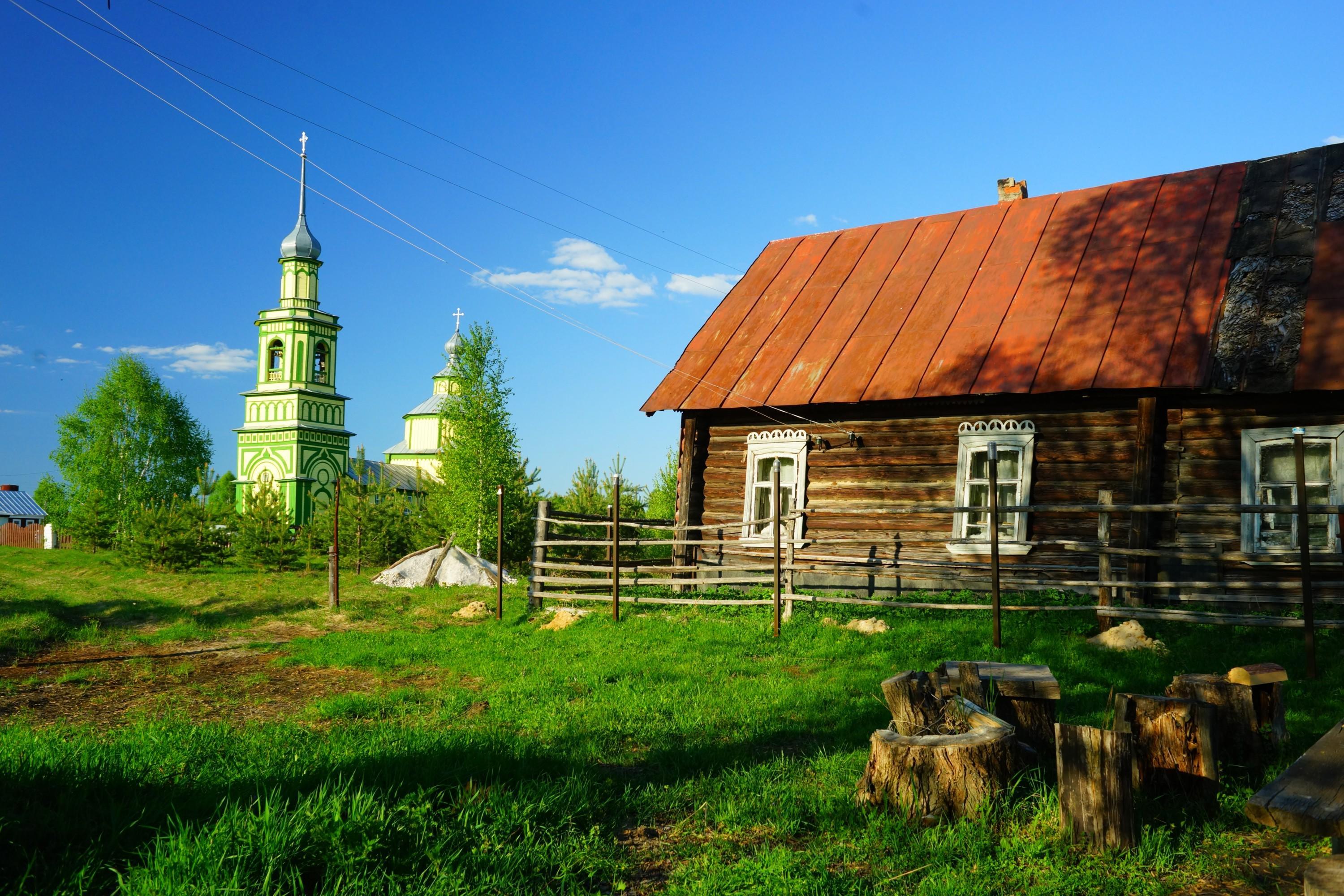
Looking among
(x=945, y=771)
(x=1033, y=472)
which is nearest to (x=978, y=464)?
(x=1033, y=472)

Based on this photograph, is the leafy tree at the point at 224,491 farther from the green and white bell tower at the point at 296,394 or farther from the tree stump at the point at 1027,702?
the tree stump at the point at 1027,702

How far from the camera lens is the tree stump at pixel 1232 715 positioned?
17.1 ft

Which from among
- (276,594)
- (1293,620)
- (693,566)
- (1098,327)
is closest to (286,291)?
(276,594)

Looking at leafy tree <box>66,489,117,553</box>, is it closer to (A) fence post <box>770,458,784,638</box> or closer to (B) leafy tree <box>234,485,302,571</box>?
(B) leafy tree <box>234,485,302,571</box>

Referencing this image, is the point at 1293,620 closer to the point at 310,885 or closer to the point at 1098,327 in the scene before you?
the point at 1098,327

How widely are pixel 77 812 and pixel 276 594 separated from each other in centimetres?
1671

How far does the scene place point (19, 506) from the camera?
7162 cm

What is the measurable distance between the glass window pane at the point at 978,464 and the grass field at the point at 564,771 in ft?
8.19

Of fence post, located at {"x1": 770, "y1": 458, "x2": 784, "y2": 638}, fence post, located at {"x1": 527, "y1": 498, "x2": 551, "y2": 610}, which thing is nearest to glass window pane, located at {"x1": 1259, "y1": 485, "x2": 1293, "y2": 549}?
fence post, located at {"x1": 770, "y1": 458, "x2": 784, "y2": 638}

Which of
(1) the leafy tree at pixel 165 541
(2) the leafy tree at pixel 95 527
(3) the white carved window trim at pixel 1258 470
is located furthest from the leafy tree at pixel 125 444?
(3) the white carved window trim at pixel 1258 470

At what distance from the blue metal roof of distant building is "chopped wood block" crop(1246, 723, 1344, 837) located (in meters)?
83.0

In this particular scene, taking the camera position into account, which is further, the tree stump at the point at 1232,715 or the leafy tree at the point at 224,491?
the leafy tree at the point at 224,491

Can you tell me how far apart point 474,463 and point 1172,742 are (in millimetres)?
24988

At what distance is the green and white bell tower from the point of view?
52469 millimetres
